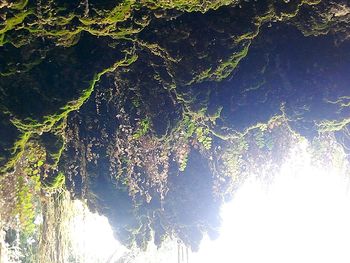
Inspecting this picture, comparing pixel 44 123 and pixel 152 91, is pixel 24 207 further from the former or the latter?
pixel 152 91

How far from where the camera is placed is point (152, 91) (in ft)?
15.9

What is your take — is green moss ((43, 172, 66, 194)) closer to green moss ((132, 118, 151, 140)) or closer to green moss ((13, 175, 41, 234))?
green moss ((13, 175, 41, 234))

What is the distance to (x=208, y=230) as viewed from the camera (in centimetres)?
691

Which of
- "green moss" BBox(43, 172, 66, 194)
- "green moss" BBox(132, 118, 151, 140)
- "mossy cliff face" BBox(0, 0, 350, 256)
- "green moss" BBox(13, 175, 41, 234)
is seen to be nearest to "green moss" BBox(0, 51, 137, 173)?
"mossy cliff face" BBox(0, 0, 350, 256)

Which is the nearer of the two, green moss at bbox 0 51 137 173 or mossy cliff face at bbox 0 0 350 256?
mossy cliff face at bbox 0 0 350 256

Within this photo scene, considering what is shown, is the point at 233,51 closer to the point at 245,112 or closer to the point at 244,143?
the point at 245,112

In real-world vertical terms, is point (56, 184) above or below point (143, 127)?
below

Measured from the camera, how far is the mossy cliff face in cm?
372

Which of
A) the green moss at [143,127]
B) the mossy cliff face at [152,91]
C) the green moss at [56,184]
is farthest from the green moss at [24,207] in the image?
the green moss at [143,127]

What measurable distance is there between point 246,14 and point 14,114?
244 centimetres

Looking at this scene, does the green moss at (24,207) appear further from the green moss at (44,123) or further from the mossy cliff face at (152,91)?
the green moss at (44,123)

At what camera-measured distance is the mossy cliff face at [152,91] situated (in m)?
3.72

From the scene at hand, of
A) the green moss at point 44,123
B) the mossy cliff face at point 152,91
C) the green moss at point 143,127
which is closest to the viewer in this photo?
the mossy cliff face at point 152,91

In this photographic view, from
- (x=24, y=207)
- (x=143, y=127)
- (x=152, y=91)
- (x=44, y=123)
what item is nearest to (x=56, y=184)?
(x=24, y=207)
